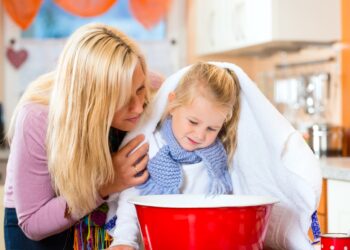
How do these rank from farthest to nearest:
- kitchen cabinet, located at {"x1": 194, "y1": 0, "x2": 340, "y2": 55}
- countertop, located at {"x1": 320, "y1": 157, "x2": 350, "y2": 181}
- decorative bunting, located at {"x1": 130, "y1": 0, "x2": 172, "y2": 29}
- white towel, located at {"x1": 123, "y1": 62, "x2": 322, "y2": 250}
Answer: decorative bunting, located at {"x1": 130, "y1": 0, "x2": 172, "y2": 29} → kitchen cabinet, located at {"x1": 194, "y1": 0, "x2": 340, "y2": 55} → countertop, located at {"x1": 320, "y1": 157, "x2": 350, "y2": 181} → white towel, located at {"x1": 123, "y1": 62, "x2": 322, "y2": 250}

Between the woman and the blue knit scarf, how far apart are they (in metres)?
0.03

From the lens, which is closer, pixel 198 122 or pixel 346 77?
pixel 198 122

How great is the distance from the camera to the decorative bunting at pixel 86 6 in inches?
174

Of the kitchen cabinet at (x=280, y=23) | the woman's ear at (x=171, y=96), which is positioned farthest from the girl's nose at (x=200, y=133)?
the kitchen cabinet at (x=280, y=23)

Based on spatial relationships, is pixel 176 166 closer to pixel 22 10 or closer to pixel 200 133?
pixel 200 133

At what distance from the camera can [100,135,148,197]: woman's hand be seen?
152 centimetres

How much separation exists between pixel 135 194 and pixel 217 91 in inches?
11.7

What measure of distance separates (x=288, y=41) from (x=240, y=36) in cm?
39

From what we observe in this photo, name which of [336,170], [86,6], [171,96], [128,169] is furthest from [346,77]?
[128,169]

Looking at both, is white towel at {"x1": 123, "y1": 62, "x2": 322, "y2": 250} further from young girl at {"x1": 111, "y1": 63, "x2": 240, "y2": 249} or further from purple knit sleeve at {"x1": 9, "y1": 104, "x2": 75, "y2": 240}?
purple knit sleeve at {"x1": 9, "y1": 104, "x2": 75, "y2": 240}

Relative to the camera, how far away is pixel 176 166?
5.06 feet

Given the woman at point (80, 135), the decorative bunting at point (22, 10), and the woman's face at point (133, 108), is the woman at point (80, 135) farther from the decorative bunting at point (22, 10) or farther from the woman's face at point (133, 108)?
the decorative bunting at point (22, 10)

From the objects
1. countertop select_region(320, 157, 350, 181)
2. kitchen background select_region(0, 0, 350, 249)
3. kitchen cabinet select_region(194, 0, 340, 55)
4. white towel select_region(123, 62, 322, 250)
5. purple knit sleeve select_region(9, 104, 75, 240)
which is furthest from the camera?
kitchen cabinet select_region(194, 0, 340, 55)

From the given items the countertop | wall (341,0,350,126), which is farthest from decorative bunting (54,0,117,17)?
the countertop
